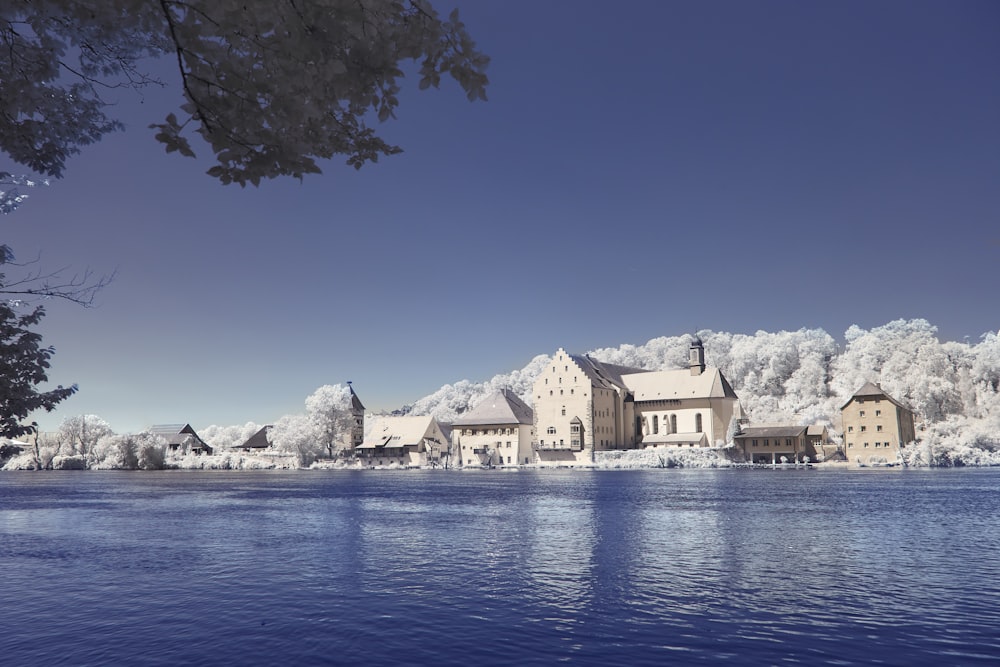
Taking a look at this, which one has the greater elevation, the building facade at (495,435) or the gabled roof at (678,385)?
the gabled roof at (678,385)

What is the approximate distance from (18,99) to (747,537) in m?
27.9

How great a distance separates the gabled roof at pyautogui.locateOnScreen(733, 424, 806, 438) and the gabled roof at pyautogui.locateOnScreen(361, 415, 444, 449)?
5772 cm

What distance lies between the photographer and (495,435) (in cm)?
12456

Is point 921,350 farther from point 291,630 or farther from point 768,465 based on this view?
point 291,630

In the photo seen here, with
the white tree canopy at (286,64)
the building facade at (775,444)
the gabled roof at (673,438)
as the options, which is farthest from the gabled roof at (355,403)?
the white tree canopy at (286,64)

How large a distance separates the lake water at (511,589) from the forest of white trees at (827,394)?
74.7 meters

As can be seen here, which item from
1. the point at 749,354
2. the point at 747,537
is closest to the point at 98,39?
the point at 747,537

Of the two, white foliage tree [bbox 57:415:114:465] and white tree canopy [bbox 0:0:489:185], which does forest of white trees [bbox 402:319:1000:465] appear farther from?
white foliage tree [bbox 57:415:114:465]

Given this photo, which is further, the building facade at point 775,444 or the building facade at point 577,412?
the building facade at point 577,412

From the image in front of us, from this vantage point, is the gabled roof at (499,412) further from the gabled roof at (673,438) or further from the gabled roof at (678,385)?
the gabled roof at (673,438)

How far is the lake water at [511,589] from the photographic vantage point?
1364 centimetres

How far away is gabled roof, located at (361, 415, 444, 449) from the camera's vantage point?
131 metres

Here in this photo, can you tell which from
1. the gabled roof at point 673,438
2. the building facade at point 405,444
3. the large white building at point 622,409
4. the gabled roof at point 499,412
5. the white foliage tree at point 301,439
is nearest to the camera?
the gabled roof at point 673,438

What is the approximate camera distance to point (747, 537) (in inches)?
1082
